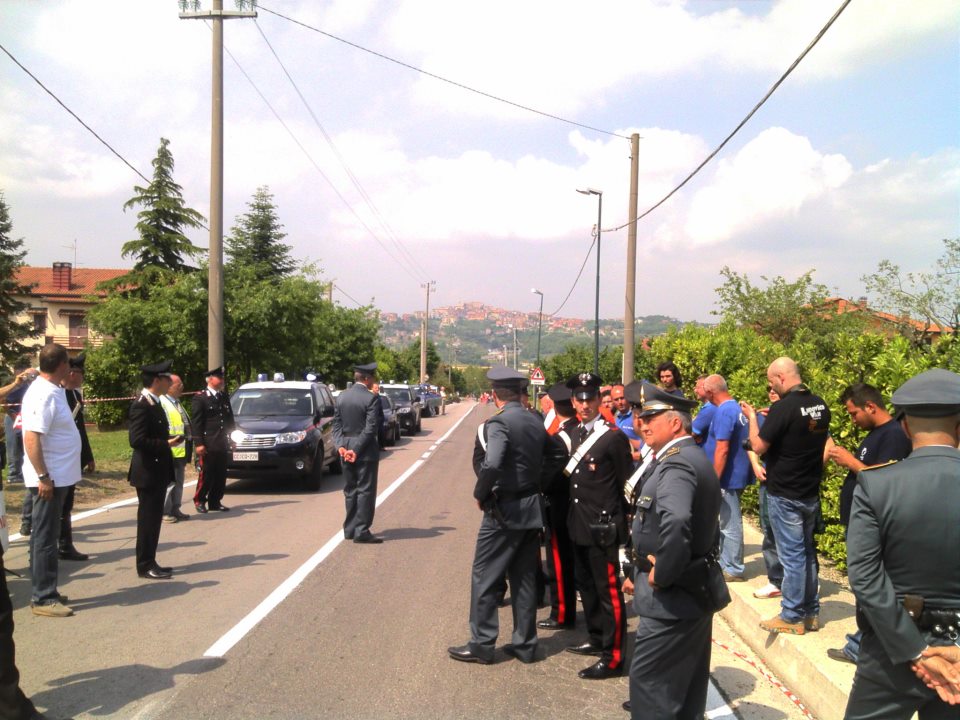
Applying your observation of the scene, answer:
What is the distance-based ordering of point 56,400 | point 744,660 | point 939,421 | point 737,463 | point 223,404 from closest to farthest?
point 939,421 < point 744,660 < point 56,400 < point 737,463 < point 223,404

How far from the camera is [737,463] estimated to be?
698 centimetres

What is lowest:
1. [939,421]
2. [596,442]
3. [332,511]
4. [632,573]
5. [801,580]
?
[332,511]

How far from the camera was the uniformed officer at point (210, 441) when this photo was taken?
10859 millimetres

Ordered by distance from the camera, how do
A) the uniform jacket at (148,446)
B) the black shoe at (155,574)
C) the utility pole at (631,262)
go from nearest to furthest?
the uniform jacket at (148,446), the black shoe at (155,574), the utility pole at (631,262)

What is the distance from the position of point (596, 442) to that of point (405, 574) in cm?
318

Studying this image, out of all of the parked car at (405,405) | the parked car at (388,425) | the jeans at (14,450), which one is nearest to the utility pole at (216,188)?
the jeans at (14,450)

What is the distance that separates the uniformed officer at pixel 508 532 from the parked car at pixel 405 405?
21.7 metres

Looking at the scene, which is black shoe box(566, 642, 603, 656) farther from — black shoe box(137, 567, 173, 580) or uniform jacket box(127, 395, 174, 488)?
uniform jacket box(127, 395, 174, 488)

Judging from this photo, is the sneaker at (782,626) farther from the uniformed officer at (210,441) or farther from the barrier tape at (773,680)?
the uniformed officer at (210,441)

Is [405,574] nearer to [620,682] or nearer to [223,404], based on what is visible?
[620,682]

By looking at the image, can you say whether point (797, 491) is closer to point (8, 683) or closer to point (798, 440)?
point (798, 440)

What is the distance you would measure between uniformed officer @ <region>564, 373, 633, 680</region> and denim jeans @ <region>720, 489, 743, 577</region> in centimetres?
199

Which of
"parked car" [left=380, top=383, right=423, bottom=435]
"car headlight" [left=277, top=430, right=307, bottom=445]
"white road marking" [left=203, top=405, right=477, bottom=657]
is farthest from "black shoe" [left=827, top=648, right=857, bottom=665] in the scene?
"parked car" [left=380, top=383, right=423, bottom=435]

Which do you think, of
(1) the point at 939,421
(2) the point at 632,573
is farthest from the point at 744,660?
(1) the point at 939,421
